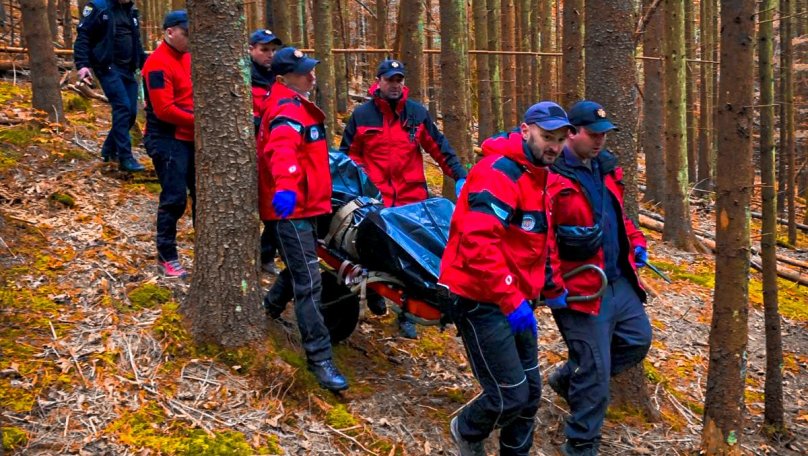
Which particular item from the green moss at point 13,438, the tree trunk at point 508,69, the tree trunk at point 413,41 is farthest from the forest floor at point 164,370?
the tree trunk at point 508,69

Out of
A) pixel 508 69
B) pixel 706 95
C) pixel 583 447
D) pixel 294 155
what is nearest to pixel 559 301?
pixel 583 447

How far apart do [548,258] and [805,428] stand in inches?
158

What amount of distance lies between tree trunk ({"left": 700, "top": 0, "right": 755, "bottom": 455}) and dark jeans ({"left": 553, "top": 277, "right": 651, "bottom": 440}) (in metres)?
0.99

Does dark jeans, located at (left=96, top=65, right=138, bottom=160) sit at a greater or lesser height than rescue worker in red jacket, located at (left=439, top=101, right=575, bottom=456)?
greater

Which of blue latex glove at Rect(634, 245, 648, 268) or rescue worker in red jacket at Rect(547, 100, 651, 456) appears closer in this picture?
rescue worker in red jacket at Rect(547, 100, 651, 456)

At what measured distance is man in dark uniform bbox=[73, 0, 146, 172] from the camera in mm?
7426

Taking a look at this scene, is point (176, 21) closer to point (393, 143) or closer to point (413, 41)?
point (393, 143)

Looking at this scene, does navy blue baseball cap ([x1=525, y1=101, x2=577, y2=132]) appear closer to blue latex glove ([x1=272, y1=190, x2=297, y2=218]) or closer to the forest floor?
blue latex glove ([x1=272, y1=190, x2=297, y2=218])

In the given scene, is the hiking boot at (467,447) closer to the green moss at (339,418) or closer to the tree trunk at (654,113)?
the green moss at (339,418)

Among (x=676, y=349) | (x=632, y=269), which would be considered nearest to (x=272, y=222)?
(x=632, y=269)

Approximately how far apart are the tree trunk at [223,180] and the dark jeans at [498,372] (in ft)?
5.21


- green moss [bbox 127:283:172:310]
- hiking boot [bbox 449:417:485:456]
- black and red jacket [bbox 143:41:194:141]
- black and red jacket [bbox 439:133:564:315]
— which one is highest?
black and red jacket [bbox 143:41:194:141]

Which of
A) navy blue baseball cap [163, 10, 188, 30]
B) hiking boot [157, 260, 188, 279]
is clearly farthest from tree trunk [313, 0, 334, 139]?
hiking boot [157, 260, 188, 279]

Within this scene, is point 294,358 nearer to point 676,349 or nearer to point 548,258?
point 548,258
